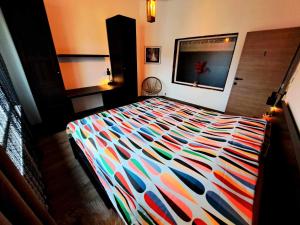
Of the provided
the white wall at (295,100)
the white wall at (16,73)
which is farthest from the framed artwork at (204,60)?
the white wall at (16,73)

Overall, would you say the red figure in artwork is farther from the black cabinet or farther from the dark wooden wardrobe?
the dark wooden wardrobe

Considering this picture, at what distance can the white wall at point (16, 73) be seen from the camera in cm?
190

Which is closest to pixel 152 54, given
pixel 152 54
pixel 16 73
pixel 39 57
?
pixel 152 54

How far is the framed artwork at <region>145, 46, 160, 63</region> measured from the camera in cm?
401

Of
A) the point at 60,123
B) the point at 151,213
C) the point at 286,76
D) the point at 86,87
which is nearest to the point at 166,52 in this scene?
the point at 86,87

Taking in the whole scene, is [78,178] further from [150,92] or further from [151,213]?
[150,92]

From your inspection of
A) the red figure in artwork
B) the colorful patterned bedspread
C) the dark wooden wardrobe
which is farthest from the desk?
the red figure in artwork

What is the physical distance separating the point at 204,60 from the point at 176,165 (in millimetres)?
3301

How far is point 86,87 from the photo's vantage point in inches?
124

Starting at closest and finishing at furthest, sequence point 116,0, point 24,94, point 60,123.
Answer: point 24,94 < point 60,123 < point 116,0

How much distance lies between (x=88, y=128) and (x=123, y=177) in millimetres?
786

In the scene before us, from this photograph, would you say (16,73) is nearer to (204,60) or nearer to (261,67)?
(204,60)

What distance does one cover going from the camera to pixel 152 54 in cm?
409

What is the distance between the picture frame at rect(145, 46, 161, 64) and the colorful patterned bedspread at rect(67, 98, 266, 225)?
305 cm
